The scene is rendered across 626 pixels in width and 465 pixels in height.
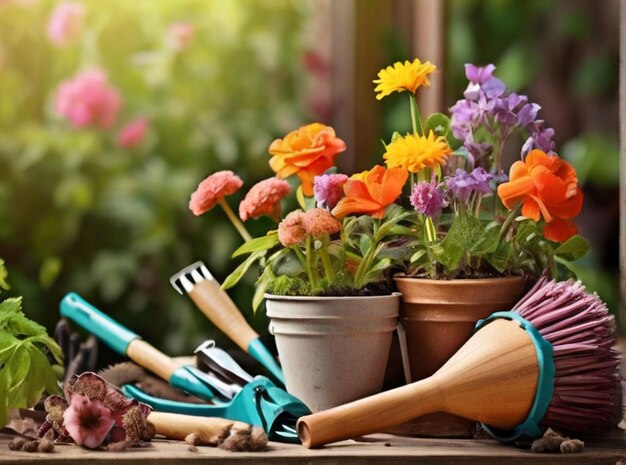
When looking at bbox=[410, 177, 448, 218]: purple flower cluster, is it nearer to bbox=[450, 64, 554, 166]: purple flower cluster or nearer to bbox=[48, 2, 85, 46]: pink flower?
bbox=[450, 64, 554, 166]: purple flower cluster

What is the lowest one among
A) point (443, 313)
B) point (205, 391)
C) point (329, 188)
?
point (205, 391)

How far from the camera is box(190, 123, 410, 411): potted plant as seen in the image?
899 millimetres

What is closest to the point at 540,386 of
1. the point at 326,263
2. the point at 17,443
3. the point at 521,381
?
the point at 521,381

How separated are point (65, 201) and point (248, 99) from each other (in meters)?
0.41

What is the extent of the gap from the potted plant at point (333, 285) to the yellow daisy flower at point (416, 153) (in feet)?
0.05

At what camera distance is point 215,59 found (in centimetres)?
198

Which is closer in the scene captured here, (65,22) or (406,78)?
(406,78)

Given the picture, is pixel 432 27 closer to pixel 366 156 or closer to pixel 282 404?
pixel 366 156

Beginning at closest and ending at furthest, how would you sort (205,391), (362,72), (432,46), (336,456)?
(336,456), (205,391), (432,46), (362,72)

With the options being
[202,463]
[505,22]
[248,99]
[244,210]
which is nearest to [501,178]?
[244,210]

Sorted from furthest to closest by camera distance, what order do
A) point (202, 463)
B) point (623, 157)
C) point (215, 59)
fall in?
point (215, 59)
point (623, 157)
point (202, 463)

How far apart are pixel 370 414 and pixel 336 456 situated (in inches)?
2.1

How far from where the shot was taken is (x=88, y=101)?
198cm

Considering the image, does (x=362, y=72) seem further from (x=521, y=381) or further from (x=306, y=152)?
(x=521, y=381)
